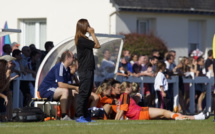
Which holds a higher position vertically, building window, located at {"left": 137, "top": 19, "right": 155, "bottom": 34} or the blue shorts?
building window, located at {"left": 137, "top": 19, "right": 155, "bottom": 34}

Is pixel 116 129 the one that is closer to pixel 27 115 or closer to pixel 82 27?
pixel 82 27

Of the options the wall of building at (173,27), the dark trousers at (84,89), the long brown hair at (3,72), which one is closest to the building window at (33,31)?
the wall of building at (173,27)

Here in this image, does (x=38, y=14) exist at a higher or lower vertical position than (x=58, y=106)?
higher

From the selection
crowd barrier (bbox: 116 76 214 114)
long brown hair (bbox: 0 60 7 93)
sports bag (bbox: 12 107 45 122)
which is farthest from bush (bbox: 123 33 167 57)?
sports bag (bbox: 12 107 45 122)

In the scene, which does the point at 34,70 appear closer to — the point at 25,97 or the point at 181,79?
the point at 25,97

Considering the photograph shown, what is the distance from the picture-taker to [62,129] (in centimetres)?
1372

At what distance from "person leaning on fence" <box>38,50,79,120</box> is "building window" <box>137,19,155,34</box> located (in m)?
15.9

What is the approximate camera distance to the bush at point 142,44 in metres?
31.0

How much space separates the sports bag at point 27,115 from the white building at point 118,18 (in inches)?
626

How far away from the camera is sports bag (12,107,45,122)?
16.6 m

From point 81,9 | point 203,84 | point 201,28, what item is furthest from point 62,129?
point 201,28

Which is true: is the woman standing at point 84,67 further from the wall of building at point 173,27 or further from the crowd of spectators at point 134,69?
the wall of building at point 173,27

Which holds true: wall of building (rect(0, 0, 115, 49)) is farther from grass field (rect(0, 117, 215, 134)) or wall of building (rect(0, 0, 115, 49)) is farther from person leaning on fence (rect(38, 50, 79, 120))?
grass field (rect(0, 117, 215, 134))

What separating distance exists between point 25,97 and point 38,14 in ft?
46.0
